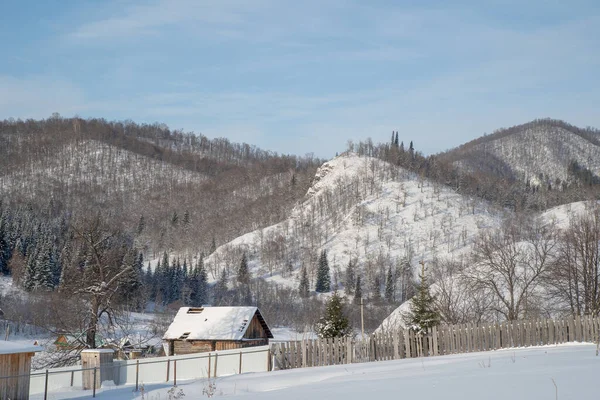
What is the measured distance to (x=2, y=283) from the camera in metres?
92.9

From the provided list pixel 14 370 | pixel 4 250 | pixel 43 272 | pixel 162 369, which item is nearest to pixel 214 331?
pixel 162 369

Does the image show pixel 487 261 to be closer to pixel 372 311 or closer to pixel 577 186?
pixel 372 311

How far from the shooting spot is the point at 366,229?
14912 centimetres

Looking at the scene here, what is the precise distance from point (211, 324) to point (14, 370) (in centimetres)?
2686

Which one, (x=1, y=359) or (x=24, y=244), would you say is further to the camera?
(x=24, y=244)

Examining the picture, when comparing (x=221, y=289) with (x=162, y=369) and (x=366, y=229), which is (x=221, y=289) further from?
(x=162, y=369)

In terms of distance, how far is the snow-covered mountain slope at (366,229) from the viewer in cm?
13738

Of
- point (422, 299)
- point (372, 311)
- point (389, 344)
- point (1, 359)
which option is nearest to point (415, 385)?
point (1, 359)

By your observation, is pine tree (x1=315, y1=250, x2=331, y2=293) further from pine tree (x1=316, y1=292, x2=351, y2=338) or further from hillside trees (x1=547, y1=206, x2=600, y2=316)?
hillside trees (x1=547, y1=206, x2=600, y2=316)

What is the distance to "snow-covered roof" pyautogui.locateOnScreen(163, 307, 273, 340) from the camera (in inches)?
1633

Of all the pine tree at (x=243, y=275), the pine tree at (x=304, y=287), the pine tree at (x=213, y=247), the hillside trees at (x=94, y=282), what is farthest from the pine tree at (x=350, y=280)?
the hillside trees at (x=94, y=282)

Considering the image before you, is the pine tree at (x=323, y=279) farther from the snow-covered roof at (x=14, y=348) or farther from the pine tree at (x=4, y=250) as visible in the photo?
the snow-covered roof at (x=14, y=348)

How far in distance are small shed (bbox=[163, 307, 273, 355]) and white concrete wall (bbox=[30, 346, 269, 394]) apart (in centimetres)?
1026

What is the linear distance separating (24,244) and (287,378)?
108 m
